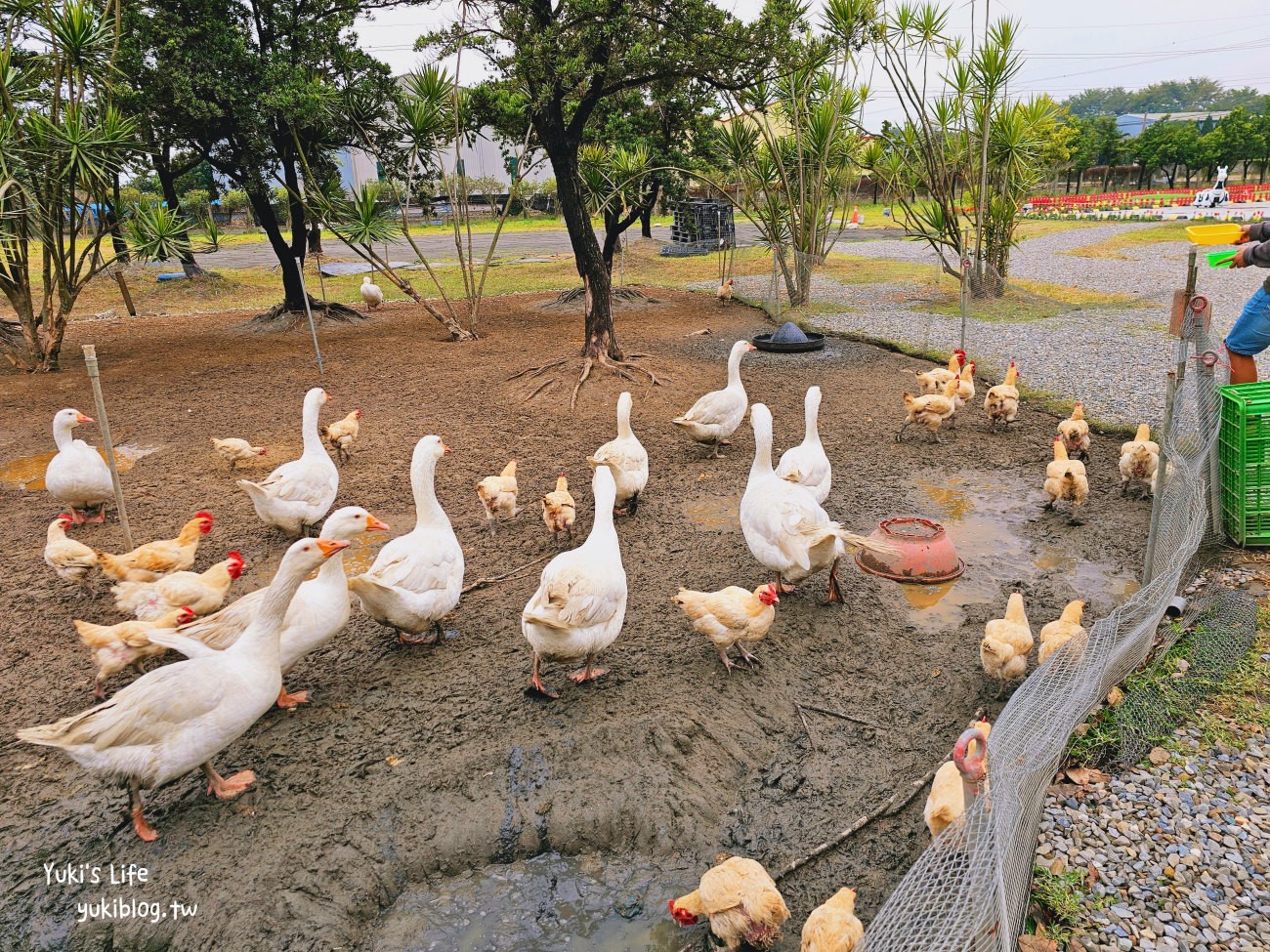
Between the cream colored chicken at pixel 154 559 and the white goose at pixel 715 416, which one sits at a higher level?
the white goose at pixel 715 416

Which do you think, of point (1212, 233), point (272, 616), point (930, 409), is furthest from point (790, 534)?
point (930, 409)

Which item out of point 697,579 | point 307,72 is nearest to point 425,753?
point 697,579

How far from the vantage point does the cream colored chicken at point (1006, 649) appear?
4379 millimetres

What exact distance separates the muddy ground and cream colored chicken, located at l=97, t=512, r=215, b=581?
0.58 meters

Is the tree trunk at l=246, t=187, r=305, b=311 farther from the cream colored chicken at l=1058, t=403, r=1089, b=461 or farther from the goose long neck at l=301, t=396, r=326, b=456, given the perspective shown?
the cream colored chicken at l=1058, t=403, r=1089, b=461

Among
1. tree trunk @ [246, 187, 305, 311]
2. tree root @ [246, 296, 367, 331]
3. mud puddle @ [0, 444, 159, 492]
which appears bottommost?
mud puddle @ [0, 444, 159, 492]

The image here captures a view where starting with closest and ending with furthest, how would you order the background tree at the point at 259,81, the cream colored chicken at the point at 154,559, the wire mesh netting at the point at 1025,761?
the wire mesh netting at the point at 1025,761 < the cream colored chicken at the point at 154,559 < the background tree at the point at 259,81

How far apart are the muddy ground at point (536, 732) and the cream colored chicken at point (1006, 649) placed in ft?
0.81

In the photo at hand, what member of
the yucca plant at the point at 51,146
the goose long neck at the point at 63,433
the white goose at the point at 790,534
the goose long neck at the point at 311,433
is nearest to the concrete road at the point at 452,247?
the yucca plant at the point at 51,146

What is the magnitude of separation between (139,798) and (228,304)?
60.5 ft

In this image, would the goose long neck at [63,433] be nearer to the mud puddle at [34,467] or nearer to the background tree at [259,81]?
the mud puddle at [34,467]

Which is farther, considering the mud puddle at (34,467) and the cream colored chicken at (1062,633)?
the mud puddle at (34,467)

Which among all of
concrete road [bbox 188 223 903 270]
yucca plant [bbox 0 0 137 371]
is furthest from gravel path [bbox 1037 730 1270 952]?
concrete road [bbox 188 223 903 270]

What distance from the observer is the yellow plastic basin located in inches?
207
